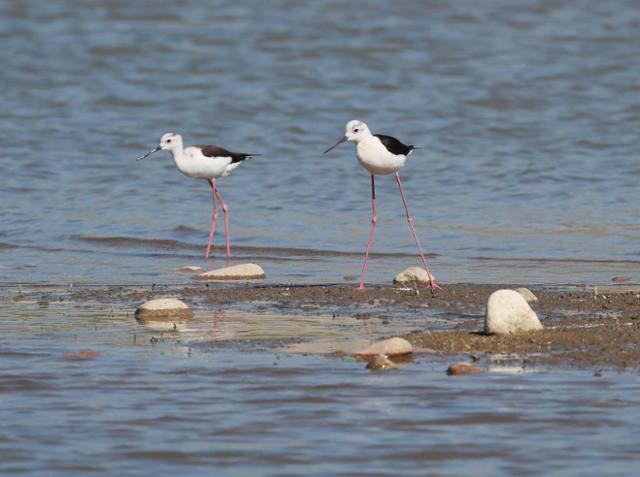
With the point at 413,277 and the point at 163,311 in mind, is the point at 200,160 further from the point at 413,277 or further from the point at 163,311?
the point at 163,311

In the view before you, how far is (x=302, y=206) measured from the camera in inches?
630

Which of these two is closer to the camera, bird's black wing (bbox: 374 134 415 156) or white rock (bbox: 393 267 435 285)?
white rock (bbox: 393 267 435 285)

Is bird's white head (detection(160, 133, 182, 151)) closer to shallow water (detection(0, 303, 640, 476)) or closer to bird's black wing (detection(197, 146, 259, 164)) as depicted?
bird's black wing (detection(197, 146, 259, 164))

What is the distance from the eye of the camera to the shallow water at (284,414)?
19.7 feet

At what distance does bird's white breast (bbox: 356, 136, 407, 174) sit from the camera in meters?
11.2

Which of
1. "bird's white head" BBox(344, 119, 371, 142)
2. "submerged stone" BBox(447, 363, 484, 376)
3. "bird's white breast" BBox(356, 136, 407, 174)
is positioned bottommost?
"submerged stone" BBox(447, 363, 484, 376)

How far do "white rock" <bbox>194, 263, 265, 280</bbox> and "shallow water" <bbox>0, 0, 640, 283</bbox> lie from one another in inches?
10.4

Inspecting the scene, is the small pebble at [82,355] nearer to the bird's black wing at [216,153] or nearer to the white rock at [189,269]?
the white rock at [189,269]

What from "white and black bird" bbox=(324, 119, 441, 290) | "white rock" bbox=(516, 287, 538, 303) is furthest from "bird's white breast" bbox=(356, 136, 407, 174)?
"white rock" bbox=(516, 287, 538, 303)

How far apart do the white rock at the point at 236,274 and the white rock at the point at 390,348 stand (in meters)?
3.68

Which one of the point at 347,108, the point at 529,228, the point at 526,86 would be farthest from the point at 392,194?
the point at 526,86

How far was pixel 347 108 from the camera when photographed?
22.8 meters

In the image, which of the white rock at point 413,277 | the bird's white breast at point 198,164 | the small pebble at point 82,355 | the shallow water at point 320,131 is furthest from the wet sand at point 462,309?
the bird's white breast at point 198,164

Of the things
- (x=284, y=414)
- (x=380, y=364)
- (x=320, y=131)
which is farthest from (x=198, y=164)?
(x=284, y=414)
